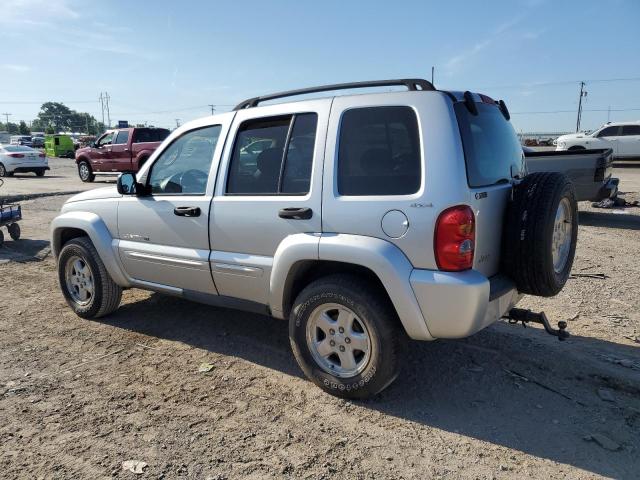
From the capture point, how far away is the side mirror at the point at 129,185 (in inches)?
168

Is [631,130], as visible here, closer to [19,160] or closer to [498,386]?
[498,386]

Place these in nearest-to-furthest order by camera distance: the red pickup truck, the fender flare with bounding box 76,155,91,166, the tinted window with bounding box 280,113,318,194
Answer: the tinted window with bounding box 280,113,318,194 < the red pickup truck < the fender flare with bounding box 76,155,91,166

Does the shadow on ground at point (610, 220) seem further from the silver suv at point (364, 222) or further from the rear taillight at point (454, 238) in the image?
the rear taillight at point (454, 238)

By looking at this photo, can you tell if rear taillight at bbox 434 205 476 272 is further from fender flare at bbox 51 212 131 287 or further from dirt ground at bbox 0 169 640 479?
fender flare at bbox 51 212 131 287

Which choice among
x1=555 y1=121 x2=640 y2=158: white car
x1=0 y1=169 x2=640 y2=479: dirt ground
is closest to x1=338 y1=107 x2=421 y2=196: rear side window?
x1=0 y1=169 x2=640 y2=479: dirt ground

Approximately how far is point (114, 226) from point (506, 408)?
3.48 meters

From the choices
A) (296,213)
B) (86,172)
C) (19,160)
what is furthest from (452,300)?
(19,160)

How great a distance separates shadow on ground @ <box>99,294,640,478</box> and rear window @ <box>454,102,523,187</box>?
143cm

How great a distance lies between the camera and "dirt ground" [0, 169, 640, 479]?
8.97ft

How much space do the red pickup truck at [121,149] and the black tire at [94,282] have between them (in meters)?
13.7

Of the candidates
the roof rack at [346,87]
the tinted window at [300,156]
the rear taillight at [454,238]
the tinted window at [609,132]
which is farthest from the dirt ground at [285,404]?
the tinted window at [609,132]

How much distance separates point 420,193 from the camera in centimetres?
290

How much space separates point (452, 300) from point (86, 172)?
20.2 meters

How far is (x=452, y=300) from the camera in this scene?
2840 mm
